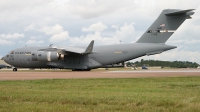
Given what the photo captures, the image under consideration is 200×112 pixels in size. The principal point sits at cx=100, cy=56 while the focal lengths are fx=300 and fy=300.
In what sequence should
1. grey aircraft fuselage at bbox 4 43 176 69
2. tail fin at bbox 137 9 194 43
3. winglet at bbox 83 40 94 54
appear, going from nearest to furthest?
tail fin at bbox 137 9 194 43 → winglet at bbox 83 40 94 54 → grey aircraft fuselage at bbox 4 43 176 69

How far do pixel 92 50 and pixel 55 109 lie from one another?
110ft

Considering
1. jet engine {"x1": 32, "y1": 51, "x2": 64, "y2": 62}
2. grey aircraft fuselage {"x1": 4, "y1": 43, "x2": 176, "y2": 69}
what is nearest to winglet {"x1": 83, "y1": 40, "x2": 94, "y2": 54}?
grey aircraft fuselage {"x1": 4, "y1": 43, "x2": 176, "y2": 69}

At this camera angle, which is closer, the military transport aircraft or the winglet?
the winglet

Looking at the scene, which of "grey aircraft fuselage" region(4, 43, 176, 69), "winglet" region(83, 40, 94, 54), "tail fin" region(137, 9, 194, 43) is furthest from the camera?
"grey aircraft fuselage" region(4, 43, 176, 69)

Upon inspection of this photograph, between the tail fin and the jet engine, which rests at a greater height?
the tail fin

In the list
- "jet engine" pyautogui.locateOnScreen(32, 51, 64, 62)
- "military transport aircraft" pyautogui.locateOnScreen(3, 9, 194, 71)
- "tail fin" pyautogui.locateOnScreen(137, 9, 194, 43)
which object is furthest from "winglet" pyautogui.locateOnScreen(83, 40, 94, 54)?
"tail fin" pyautogui.locateOnScreen(137, 9, 194, 43)

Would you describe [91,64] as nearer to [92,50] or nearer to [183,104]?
[92,50]

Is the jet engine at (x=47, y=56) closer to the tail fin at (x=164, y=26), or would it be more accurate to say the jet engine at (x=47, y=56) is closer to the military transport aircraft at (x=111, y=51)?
the military transport aircraft at (x=111, y=51)

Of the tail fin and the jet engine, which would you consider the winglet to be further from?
the tail fin

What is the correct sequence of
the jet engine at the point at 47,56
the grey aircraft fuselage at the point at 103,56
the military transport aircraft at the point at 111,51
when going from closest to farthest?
1. the military transport aircraft at the point at 111,51
2. the jet engine at the point at 47,56
3. the grey aircraft fuselage at the point at 103,56

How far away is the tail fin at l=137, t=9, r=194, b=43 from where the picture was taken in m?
37.9

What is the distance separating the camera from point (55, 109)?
8242 millimetres

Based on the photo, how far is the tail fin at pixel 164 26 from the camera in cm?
3788

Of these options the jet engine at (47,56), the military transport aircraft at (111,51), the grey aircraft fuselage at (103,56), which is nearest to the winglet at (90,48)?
the military transport aircraft at (111,51)
